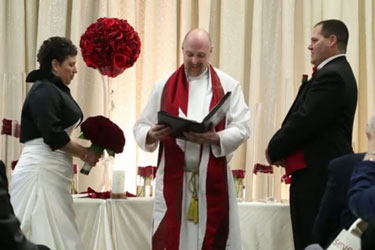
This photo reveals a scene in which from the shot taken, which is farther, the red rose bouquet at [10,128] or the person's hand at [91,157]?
the red rose bouquet at [10,128]

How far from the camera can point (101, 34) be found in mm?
3791

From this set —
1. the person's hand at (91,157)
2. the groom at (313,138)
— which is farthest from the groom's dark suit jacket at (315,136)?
the person's hand at (91,157)

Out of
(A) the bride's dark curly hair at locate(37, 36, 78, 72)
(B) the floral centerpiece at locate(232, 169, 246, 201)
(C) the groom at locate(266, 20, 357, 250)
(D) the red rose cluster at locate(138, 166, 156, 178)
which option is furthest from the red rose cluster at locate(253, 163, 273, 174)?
(A) the bride's dark curly hair at locate(37, 36, 78, 72)

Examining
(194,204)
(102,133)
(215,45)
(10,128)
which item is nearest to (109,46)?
(102,133)

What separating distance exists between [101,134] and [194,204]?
60 centimetres

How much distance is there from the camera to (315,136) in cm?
338

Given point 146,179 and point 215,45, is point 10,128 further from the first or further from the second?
point 215,45

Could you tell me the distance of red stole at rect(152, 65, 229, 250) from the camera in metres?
3.17

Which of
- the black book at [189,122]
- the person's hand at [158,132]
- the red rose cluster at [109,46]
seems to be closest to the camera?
the black book at [189,122]

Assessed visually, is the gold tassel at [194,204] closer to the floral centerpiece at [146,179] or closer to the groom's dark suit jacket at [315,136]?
the groom's dark suit jacket at [315,136]

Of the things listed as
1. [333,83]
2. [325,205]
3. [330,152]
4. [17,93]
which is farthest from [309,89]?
[17,93]

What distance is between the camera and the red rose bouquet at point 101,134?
3.41 m

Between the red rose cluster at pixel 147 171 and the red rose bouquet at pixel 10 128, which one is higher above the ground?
the red rose bouquet at pixel 10 128

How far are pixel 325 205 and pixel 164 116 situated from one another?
87 cm
